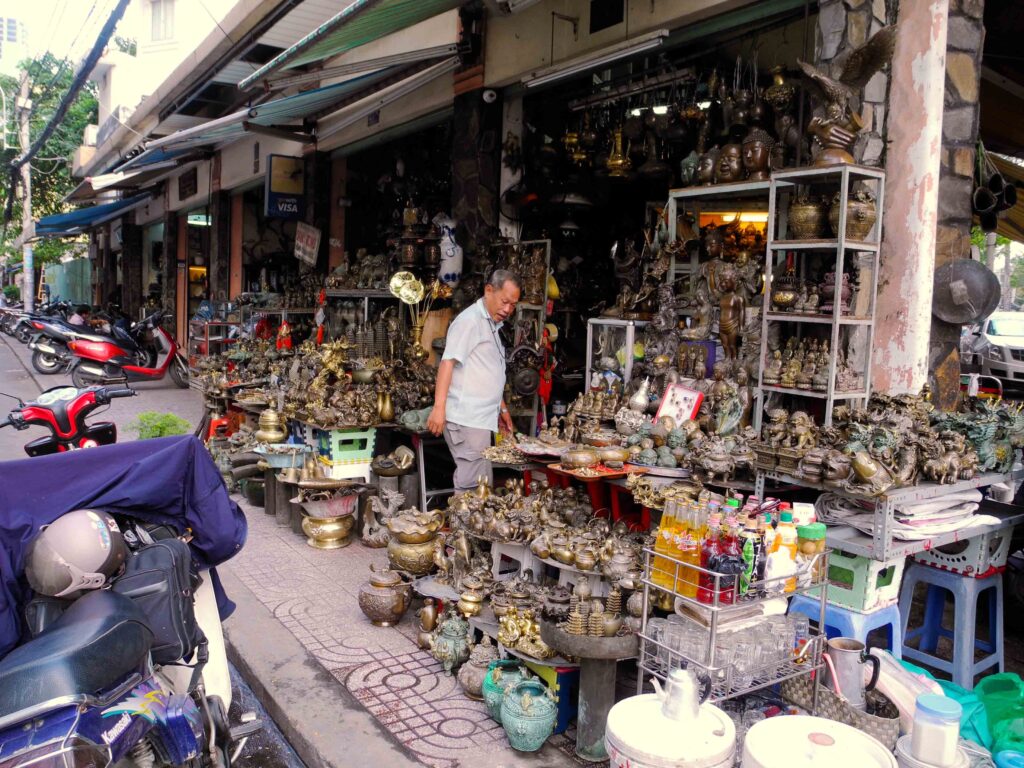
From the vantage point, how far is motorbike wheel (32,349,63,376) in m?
14.2

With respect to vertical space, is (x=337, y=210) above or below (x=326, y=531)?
above

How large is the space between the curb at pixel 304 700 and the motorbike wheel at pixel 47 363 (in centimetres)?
1164

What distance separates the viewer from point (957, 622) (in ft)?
12.7

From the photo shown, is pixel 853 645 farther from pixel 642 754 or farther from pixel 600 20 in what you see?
pixel 600 20

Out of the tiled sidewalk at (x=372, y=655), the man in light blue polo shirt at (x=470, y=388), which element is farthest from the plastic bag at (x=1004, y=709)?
the man in light blue polo shirt at (x=470, y=388)

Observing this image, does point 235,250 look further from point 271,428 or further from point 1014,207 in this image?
point 1014,207

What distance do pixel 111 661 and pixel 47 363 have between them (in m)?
14.0

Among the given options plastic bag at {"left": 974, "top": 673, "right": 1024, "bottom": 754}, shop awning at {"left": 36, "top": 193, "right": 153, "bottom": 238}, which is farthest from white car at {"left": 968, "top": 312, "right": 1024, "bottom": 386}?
shop awning at {"left": 36, "top": 193, "right": 153, "bottom": 238}

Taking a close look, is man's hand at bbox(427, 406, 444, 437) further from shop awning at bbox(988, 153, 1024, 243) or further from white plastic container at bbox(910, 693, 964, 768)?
shop awning at bbox(988, 153, 1024, 243)

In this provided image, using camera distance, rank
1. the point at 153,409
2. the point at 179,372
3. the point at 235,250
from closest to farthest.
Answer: the point at 153,409 < the point at 179,372 < the point at 235,250

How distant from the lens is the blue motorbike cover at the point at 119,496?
99.0 inches

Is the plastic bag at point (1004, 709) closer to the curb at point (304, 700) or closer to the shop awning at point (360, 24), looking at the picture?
the curb at point (304, 700)

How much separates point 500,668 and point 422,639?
0.74m

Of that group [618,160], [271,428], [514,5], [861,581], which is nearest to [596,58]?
[514,5]
